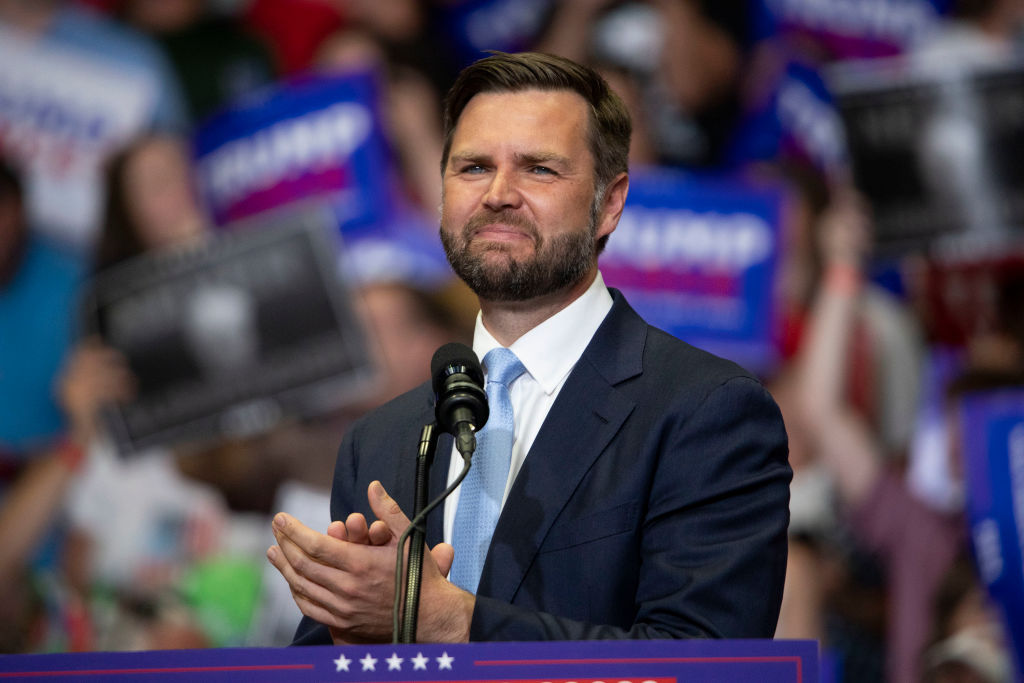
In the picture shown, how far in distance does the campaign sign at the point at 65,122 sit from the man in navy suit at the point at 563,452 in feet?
11.2

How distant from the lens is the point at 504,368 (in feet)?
5.91

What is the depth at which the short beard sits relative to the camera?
5.86ft

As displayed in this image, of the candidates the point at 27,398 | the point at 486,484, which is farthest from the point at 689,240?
the point at 486,484

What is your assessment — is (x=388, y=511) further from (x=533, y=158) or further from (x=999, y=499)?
(x=999, y=499)

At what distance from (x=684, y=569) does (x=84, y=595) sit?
12.4 ft

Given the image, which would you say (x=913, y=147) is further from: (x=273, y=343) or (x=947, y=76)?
Result: (x=273, y=343)

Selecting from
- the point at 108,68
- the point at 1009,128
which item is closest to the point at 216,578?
the point at 108,68

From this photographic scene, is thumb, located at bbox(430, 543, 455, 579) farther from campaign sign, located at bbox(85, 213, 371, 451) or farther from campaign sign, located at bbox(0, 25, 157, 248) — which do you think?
campaign sign, located at bbox(0, 25, 157, 248)

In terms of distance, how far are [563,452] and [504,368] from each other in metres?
0.20

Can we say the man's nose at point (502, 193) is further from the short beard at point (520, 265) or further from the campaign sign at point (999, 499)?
the campaign sign at point (999, 499)

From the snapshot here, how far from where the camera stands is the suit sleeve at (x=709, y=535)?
4.69 ft

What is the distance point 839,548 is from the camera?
4441 mm

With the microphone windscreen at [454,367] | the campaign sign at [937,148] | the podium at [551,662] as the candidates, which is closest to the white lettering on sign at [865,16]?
the campaign sign at [937,148]

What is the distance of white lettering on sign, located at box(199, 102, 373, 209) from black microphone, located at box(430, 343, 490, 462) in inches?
139
